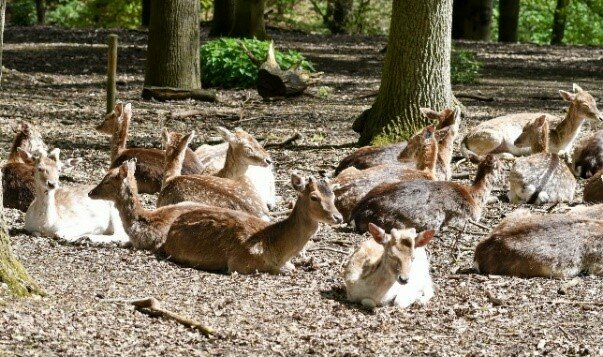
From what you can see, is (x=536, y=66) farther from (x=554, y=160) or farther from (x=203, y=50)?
(x=554, y=160)

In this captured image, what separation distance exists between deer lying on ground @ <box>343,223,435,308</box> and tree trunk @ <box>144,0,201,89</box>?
30.4 ft

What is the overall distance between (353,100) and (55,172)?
8.60 meters

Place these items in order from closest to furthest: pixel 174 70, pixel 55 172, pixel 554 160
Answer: pixel 55 172, pixel 554 160, pixel 174 70

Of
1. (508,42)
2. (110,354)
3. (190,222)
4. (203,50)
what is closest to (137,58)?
(203,50)

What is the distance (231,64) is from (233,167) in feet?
26.2

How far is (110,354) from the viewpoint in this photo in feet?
20.0

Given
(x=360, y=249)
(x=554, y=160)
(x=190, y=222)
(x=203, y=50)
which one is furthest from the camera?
(x=203, y=50)

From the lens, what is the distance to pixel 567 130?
13.6 meters

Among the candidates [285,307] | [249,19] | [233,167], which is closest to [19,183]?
[233,167]

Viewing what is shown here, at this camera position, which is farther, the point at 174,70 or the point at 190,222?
the point at 174,70

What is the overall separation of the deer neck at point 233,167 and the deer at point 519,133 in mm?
3534

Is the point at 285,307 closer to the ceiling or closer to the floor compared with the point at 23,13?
closer to the floor

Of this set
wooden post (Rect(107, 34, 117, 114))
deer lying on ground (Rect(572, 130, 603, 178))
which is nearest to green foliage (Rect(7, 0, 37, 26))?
wooden post (Rect(107, 34, 117, 114))

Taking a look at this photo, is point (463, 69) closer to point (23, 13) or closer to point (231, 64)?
point (231, 64)
